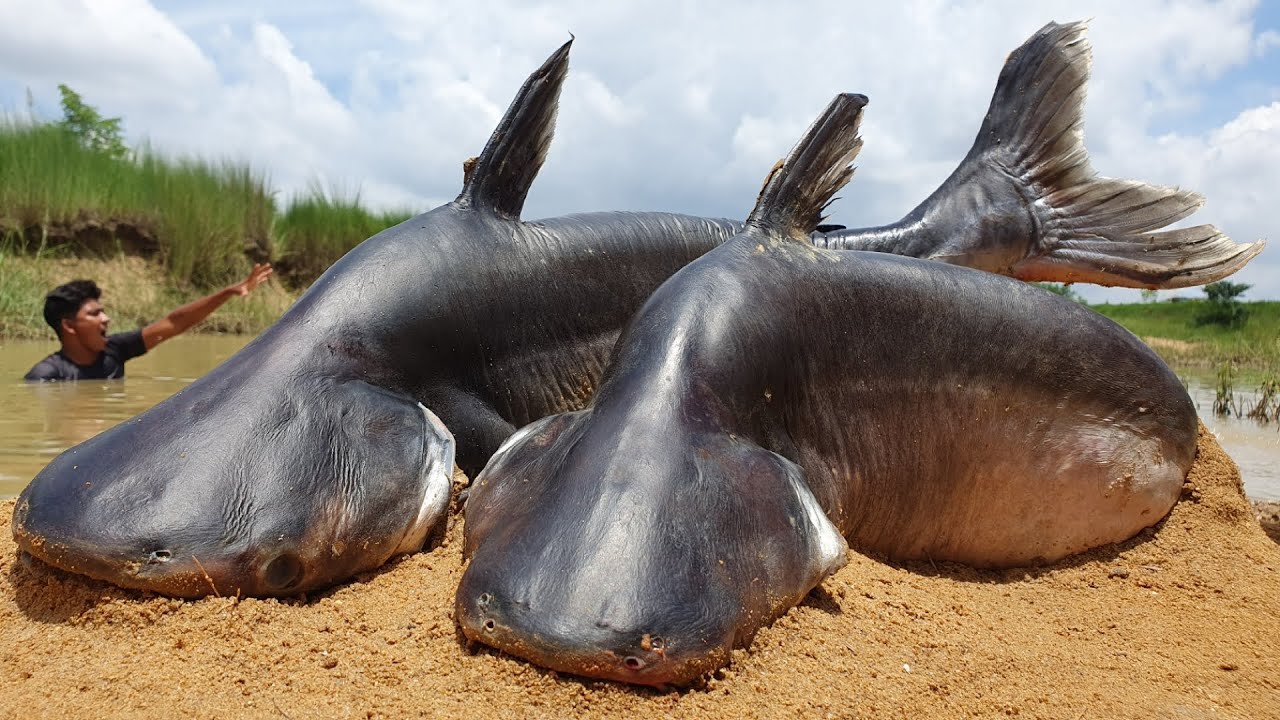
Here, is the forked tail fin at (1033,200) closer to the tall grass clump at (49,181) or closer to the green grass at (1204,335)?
the green grass at (1204,335)

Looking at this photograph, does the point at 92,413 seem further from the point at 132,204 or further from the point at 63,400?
the point at 132,204

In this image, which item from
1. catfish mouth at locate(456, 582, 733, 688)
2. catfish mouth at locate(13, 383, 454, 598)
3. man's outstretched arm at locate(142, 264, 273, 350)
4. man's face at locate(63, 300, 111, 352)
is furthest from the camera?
man's outstretched arm at locate(142, 264, 273, 350)

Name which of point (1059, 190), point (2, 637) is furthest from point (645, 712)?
point (1059, 190)

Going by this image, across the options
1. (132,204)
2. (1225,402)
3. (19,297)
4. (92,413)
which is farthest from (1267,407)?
(132,204)

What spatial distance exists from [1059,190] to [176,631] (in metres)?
3.67

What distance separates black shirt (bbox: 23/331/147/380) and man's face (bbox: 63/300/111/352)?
140 mm

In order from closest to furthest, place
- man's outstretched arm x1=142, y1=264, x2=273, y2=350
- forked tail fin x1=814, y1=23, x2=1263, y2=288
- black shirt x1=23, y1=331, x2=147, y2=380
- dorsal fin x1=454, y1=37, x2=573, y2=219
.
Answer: dorsal fin x1=454, y1=37, x2=573, y2=219
forked tail fin x1=814, y1=23, x2=1263, y2=288
black shirt x1=23, y1=331, x2=147, y2=380
man's outstretched arm x1=142, y1=264, x2=273, y2=350

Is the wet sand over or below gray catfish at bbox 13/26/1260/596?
below

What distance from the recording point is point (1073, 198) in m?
4.19

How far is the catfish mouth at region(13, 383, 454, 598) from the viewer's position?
2078 millimetres

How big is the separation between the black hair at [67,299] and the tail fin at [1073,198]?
6.05 metres

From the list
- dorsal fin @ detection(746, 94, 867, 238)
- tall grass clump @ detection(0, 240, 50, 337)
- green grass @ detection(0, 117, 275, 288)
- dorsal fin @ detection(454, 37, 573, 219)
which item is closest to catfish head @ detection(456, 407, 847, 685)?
dorsal fin @ detection(746, 94, 867, 238)

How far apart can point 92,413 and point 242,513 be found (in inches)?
170

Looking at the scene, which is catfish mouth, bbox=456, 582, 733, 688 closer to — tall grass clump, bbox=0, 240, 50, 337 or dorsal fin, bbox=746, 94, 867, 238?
dorsal fin, bbox=746, 94, 867, 238
